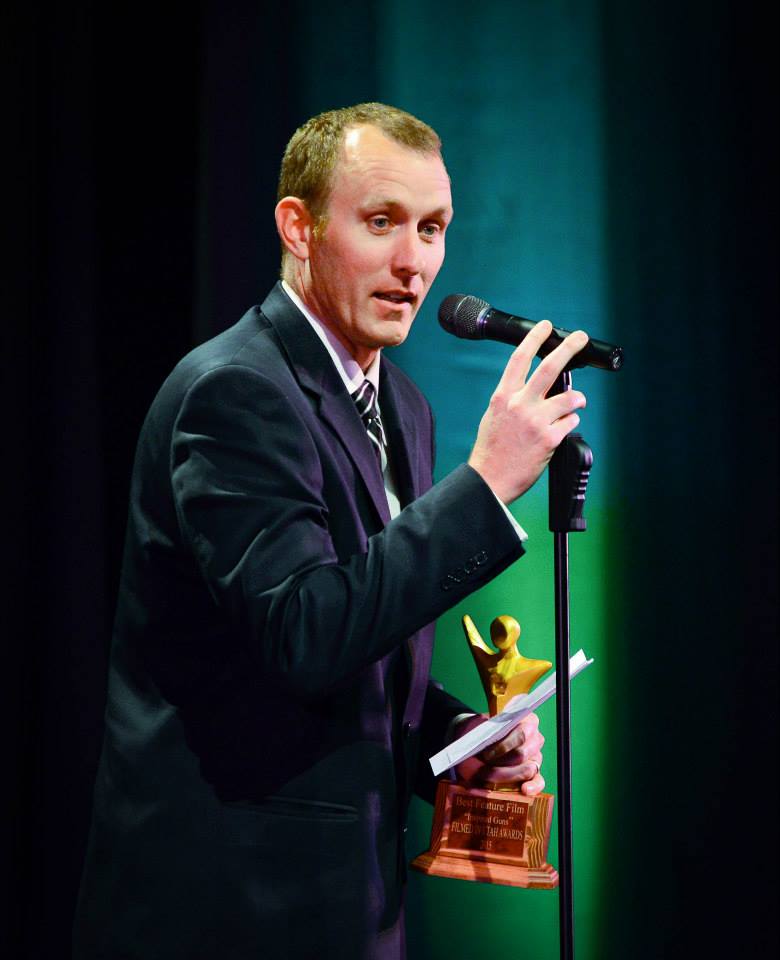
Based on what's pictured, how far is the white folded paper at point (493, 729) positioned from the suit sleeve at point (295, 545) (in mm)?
176

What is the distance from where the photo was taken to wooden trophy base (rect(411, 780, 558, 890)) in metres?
1.52

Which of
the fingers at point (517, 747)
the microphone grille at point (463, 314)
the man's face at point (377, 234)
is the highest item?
the man's face at point (377, 234)

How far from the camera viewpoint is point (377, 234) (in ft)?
4.75

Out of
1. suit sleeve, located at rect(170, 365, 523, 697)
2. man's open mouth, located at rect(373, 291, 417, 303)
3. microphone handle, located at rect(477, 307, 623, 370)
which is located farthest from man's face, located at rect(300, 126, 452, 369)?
suit sleeve, located at rect(170, 365, 523, 697)

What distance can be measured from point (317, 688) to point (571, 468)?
361mm

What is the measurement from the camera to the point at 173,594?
4.54 feet

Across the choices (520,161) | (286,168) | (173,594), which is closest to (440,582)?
(173,594)

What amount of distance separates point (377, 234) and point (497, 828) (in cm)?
78

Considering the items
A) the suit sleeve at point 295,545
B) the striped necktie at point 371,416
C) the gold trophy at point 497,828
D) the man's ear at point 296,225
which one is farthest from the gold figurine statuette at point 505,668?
the man's ear at point 296,225

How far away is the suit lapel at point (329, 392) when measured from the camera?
1376 mm

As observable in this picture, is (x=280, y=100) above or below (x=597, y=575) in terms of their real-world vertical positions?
above

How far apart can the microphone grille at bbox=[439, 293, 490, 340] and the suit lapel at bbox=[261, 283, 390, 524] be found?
15 centimetres

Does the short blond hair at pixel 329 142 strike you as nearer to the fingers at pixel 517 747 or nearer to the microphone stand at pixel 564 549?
the microphone stand at pixel 564 549

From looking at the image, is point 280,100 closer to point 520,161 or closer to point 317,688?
point 520,161
